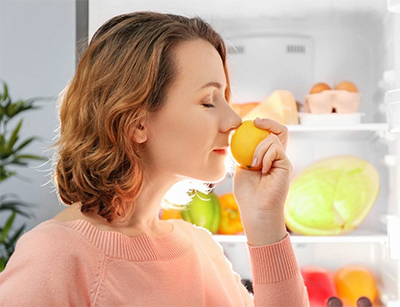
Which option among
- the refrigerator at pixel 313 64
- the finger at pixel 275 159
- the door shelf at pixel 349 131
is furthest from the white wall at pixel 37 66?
A: the finger at pixel 275 159

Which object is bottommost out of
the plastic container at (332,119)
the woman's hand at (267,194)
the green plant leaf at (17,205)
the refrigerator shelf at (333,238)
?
the green plant leaf at (17,205)

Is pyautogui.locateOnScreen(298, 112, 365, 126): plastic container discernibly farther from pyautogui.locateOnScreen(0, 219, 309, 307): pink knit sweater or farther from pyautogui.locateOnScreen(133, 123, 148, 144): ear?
pyautogui.locateOnScreen(133, 123, 148, 144): ear

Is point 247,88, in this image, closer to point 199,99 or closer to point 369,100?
point 369,100

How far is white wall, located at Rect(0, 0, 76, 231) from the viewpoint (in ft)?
8.18

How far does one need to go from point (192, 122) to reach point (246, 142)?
11cm

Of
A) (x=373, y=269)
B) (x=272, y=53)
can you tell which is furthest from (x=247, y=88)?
(x=373, y=269)

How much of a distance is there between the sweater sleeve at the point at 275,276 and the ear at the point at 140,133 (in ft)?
0.83

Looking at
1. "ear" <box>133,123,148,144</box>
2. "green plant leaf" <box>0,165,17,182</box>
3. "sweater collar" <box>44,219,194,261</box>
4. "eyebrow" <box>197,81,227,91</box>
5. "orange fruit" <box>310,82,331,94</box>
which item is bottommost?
"green plant leaf" <box>0,165,17,182</box>

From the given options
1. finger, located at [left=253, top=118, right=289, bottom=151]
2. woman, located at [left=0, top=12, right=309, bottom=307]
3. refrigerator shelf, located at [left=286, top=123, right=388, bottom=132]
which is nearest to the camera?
woman, located at [left=0, top=12, right=309, bottom=307]

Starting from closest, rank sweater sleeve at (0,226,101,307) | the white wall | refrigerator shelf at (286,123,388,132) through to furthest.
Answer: sweater sleeve at (0,226,101,307)
refrigerator shelf at (286,123,388,132)
the white wall

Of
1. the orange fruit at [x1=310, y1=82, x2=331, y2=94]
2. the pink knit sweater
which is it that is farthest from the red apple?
the pink knit sweater

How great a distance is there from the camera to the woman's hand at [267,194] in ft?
2.98

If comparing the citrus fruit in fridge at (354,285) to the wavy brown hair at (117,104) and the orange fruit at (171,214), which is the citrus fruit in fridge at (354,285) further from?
the wavy brown hair at (117,104)

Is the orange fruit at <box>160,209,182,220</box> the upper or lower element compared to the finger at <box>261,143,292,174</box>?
lower
